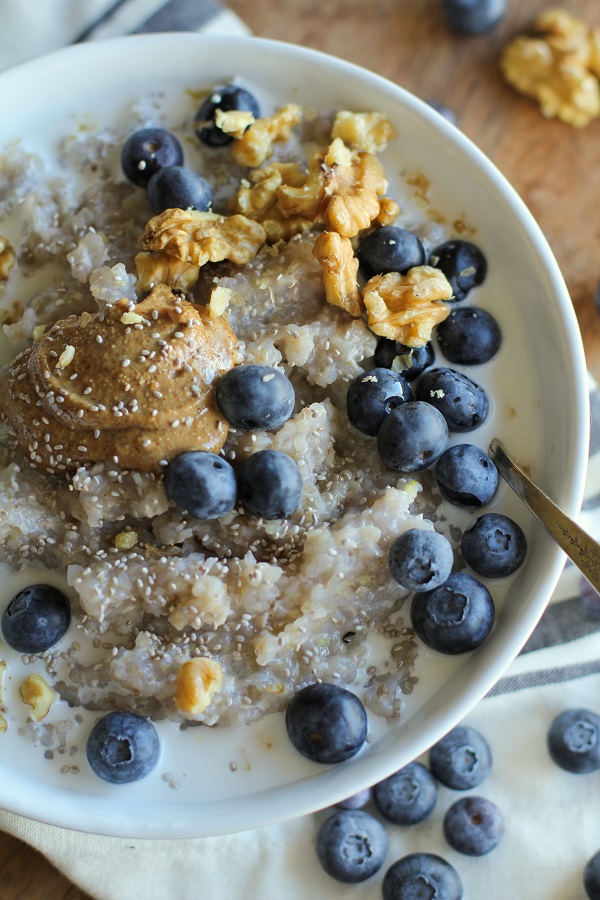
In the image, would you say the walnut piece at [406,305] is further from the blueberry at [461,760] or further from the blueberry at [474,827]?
the blueberry at [474,827]

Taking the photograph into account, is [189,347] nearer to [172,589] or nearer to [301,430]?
[301,430]

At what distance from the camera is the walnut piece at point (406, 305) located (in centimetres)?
142

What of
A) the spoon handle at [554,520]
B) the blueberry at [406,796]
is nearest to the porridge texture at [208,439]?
the spoon handle at [554,520]

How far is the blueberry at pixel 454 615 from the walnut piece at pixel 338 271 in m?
0.46

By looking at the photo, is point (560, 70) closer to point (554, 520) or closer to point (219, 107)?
point (219, 107)

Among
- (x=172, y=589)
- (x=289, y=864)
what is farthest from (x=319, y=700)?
(x=289, y=864)

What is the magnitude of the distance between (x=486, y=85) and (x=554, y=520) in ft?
3.91

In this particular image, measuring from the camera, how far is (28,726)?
4.58ft

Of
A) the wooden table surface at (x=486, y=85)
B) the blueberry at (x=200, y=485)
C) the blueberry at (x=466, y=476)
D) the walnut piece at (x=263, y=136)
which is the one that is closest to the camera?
the blueberry at (x=200, y=485)

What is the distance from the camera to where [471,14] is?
6.68 ft

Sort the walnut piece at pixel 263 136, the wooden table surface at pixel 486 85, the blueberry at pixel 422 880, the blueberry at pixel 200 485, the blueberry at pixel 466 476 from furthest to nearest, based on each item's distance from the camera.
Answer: the wooden table surface at pixel 486 85 < the blueberry at pixel 422 880 < the walnut piece at pixel 263 136 < the blueberry at pixel 466 476 < the blueberry at pixel 200 485

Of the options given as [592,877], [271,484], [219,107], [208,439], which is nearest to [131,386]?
[208,439]

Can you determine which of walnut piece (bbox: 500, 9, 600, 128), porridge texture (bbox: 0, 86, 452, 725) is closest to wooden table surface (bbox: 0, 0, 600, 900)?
walnut piece (bbox: 500, 9, 600, 128)

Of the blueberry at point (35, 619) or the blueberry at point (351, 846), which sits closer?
the blueberry at point (35, 619)
